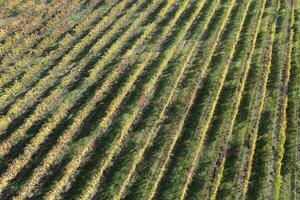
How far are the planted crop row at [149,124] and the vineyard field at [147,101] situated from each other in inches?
3.3

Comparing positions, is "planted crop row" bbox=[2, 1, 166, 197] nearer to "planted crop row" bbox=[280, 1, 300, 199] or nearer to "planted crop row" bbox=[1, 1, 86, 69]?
"planted crop row" bbox=[1, 1, 86, 69]

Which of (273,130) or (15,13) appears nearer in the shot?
(273,130)

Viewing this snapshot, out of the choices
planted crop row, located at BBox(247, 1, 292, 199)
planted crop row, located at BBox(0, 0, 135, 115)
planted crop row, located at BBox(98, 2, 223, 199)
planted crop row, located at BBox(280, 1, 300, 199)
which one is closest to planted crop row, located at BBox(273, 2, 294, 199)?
planted crop row, located at BBox(247, 1, 292, 199)

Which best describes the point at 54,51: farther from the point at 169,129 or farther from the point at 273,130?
the point at 273,130

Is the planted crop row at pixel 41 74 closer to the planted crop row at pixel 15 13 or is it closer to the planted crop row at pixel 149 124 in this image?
the planted crop row at pixel 15 13

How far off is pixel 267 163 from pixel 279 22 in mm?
21014

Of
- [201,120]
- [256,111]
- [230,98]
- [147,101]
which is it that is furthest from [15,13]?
[256,111]

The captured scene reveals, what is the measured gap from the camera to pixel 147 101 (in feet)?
111

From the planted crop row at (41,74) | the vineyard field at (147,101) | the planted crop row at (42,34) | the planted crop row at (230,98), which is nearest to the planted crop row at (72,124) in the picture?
the vineyard field at (147,101)

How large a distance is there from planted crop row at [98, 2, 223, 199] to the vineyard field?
0.08m

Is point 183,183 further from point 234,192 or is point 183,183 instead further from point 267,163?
point 267,163

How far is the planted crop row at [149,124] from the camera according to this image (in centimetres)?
2737

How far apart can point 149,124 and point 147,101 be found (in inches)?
108

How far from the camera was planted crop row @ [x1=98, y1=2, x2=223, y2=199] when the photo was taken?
89.8ft
